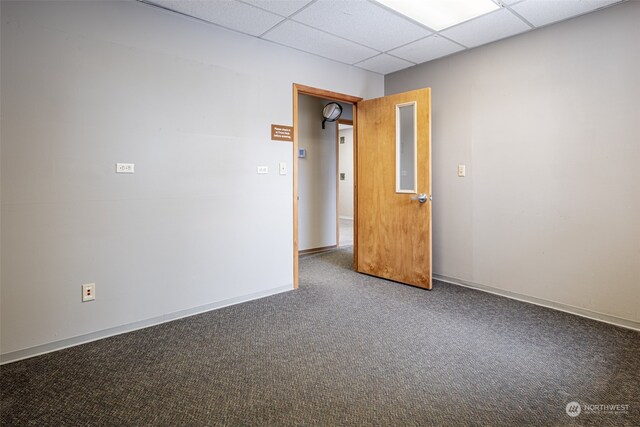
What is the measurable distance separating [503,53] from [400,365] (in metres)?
3.04

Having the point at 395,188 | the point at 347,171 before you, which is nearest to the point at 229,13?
the point at 395,188

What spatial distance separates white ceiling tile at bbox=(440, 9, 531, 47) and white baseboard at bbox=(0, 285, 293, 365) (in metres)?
3.03

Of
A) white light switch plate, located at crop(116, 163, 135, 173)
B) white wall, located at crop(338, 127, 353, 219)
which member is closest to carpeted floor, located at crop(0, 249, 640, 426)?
white light switch plate, located at crop(116, 163, 135, 173)

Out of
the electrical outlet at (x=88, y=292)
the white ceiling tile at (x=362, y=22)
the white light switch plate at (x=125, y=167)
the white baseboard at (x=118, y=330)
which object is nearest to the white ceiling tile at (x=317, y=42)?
the white ceiling tile at (x=362, y=22)

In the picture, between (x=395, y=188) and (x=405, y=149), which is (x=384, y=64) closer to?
(x=405, y=149)

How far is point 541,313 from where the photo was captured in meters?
2.96

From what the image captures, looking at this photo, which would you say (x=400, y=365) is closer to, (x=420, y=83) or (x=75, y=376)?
(x=75, y=376)

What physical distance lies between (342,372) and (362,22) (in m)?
2.73

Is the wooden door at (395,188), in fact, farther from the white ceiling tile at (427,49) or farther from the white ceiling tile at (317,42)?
the white ceiling tile at (317,42)

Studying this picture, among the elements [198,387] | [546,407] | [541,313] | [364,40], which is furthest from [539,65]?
[198,387]

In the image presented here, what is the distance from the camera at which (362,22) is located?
2900 mm

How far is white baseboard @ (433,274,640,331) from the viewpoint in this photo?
2684 millimetres

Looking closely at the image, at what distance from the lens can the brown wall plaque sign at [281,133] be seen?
11.3 ft

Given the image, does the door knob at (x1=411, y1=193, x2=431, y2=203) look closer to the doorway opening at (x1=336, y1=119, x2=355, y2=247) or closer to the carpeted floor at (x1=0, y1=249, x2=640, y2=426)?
the carpeted floor at (x1=0, y1=249, x2=640, y2=426)
